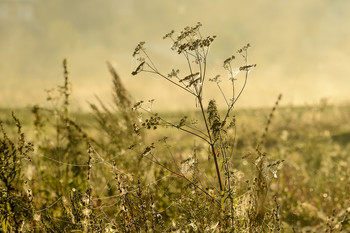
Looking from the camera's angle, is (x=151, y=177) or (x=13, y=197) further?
(x=151, y=177)

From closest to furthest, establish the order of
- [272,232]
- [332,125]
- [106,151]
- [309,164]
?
[272,232]
[106,151]
[309,164]
[332,125]

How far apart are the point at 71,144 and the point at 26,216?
1.41 metres

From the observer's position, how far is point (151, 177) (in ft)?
9.68

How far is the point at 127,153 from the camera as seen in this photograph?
351 cm

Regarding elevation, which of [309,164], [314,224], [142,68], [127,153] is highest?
[142,68]

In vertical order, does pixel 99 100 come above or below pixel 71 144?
above

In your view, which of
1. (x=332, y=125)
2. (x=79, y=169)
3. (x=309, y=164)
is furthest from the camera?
(x=332, y=125)

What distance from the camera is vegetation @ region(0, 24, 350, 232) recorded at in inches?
71.6

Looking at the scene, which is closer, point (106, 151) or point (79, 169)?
point (79, 169)

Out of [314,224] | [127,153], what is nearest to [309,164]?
[314,224]

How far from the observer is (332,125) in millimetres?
9320

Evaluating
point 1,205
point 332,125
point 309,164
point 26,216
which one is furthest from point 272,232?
point 332,125

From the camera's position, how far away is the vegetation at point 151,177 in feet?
5.97

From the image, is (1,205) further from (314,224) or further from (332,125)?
(332,125)
